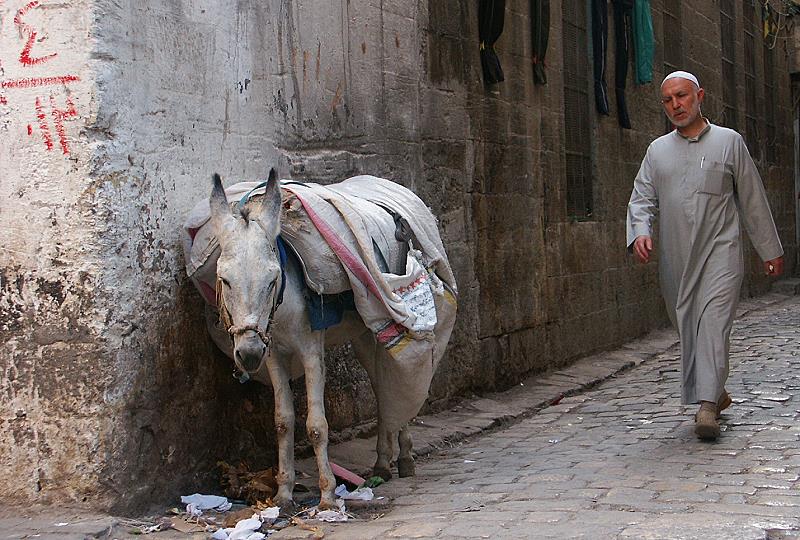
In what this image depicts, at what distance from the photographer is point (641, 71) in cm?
1203

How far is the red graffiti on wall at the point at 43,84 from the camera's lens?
4.80 m

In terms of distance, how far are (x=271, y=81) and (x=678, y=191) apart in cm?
247

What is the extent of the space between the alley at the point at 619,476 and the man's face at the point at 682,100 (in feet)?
6.11

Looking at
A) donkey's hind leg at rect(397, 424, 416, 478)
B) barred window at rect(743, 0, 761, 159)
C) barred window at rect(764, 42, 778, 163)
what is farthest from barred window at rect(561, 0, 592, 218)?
barred window at rect(764, 42, 778, 163)

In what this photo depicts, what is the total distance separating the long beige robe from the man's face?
128 millimetres

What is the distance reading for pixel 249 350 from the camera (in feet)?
14.5

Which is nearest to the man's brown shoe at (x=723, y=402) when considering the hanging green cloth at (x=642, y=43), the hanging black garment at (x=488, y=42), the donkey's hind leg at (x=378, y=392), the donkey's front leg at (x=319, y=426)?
the donkey's hind leg at (x=378, y=392)

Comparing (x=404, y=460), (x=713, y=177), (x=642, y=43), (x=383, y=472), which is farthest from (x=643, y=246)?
(x=642, y=43)

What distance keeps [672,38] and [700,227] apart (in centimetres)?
736

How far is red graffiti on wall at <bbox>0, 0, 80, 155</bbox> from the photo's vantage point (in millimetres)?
4801

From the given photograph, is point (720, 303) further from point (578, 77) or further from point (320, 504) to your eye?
point (578, 77)

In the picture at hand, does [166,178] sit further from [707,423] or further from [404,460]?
[707,423]

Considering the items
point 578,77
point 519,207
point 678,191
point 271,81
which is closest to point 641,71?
point 578,77

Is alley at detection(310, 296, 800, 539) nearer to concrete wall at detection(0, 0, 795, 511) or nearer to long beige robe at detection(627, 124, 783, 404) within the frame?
long beige robe at detection(627, 124, 783, 404)
